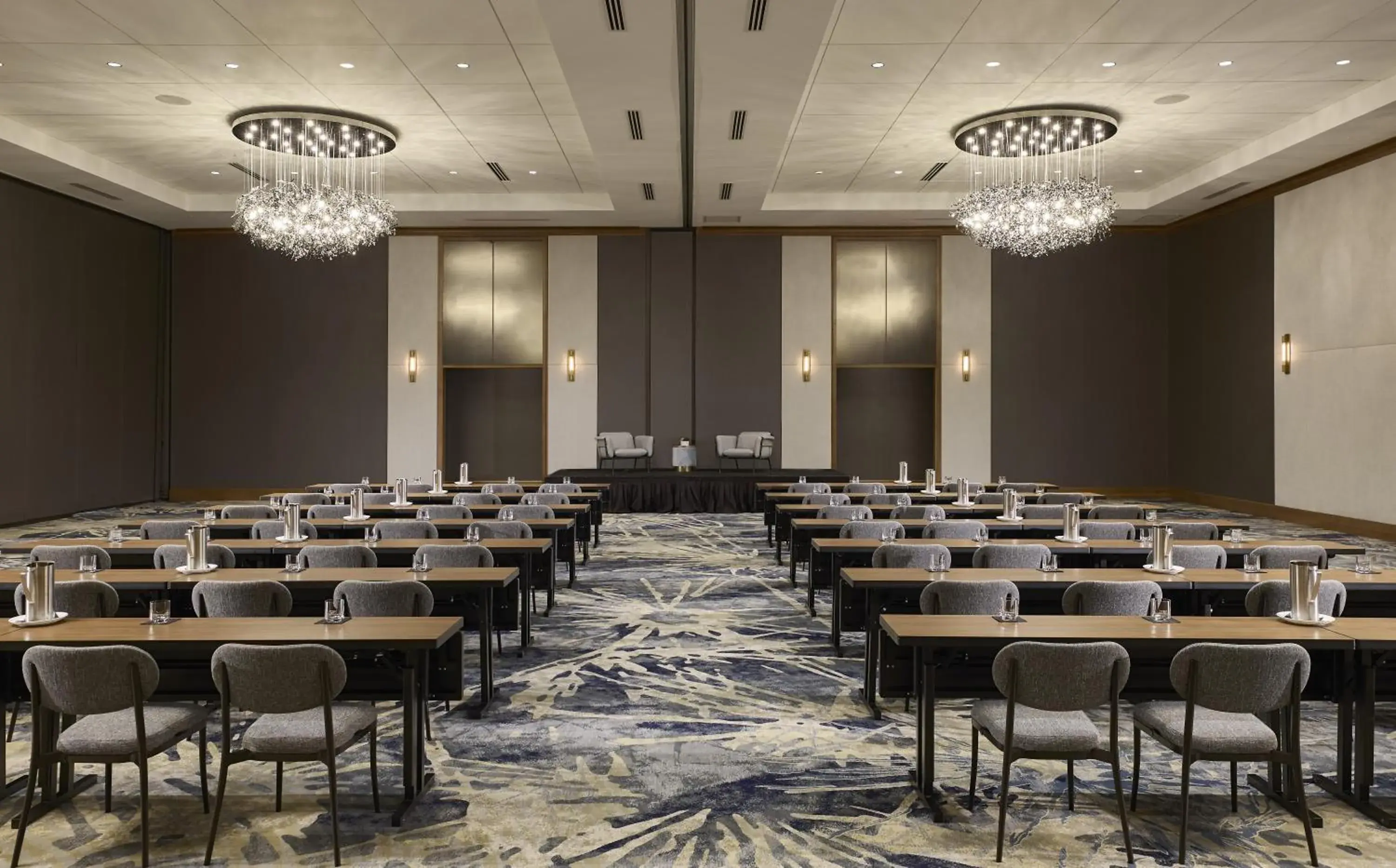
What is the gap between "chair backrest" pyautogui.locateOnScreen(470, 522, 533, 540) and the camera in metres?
7.08

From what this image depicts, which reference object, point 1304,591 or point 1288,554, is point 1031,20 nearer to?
point 1288,554

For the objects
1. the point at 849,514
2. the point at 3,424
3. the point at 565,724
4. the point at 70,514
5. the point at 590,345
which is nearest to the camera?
the point at 565,724

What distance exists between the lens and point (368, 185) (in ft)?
49.2

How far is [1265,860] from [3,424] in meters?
14.8

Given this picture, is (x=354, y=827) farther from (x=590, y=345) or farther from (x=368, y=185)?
(x=590, y=345)

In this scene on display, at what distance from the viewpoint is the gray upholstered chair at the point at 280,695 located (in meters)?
3.33

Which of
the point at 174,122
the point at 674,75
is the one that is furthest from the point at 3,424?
the point at 674,75

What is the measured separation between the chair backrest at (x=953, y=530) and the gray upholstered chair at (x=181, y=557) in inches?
179

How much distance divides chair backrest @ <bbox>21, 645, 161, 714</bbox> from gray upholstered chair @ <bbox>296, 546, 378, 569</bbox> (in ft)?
8.19

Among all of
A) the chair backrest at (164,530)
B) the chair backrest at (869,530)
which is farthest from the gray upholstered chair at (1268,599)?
the chair backrest at (164,530)

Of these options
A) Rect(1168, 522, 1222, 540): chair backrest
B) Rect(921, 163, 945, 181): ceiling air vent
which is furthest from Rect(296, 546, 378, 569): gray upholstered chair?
Rect(921, 163, 945, 181): ceiling air vent

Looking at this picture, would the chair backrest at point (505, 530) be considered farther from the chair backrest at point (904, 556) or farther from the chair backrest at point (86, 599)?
the chair backrest at point (86, 599)

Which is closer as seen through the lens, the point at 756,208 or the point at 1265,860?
the point at 1265,860

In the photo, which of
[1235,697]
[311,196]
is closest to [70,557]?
[1235,697]
